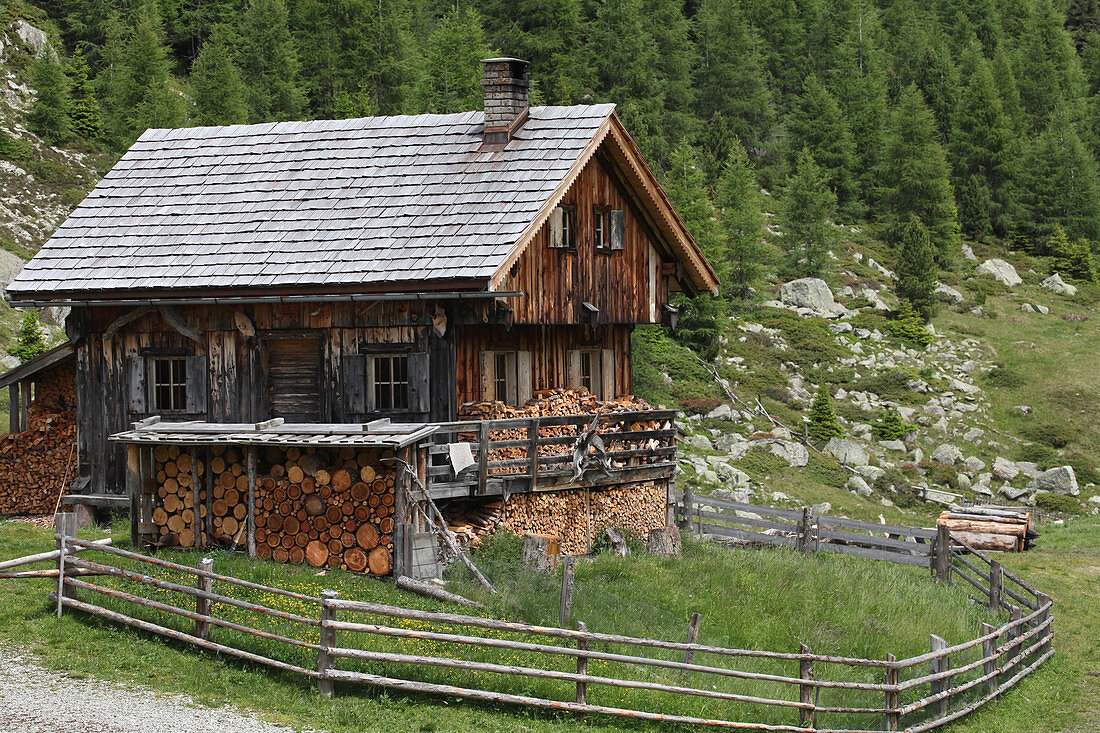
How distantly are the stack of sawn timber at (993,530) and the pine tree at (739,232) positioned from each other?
67.3 feet

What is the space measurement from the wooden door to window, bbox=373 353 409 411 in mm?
1203

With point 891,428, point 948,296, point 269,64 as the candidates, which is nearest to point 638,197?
point 891,428

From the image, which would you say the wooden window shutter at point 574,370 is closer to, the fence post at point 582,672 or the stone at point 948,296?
the fence post at point 582,672

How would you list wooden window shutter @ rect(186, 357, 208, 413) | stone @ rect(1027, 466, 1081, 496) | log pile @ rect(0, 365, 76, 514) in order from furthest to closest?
stone @ rect(1027, 466, 1081, 496) < log pile @ rect(0, 365, 76, 514) < wooden window shutter @ rect(186, 357, 208, 413)

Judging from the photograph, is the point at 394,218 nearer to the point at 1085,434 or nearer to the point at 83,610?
the point at 83,610

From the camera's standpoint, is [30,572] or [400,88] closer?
[30,572]

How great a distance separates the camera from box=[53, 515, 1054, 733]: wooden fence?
13.4 metres

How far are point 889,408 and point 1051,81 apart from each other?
4911 cm

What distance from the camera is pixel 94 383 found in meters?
23.6

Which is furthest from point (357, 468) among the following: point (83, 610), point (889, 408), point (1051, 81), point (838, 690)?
point (1051, 81)

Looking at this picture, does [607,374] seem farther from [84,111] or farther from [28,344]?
[84,111]

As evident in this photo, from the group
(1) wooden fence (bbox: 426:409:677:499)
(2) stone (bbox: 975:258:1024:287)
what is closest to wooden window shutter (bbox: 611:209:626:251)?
(1) wooden fence (bbox: 426:409:677:499)

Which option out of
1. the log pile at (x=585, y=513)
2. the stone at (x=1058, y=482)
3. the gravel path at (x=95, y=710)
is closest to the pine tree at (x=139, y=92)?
the log pile at (x=585, y=513)

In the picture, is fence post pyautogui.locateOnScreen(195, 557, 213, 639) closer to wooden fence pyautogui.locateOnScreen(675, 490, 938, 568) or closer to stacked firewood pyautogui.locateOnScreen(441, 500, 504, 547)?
stacked firewood pyautogui.locateOnScreen(441, 500, 504, 547)
